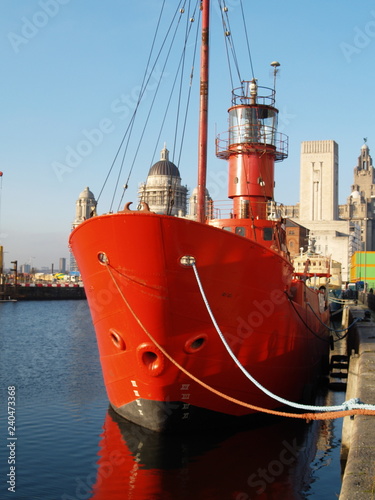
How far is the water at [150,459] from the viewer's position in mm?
10395

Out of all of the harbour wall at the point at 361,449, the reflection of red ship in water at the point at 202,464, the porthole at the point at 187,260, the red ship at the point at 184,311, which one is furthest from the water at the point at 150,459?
the porthole at the point at 187,260

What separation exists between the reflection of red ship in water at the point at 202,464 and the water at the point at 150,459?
18 mm

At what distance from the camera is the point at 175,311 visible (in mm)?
11695

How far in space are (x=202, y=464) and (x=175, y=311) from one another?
9.60 ft

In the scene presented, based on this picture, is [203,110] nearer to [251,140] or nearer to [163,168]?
[251,140]

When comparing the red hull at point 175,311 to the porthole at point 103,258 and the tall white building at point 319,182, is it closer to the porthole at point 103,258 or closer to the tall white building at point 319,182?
the porthole at point 103,258

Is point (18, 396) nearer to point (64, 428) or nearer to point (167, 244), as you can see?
point (64, 428)

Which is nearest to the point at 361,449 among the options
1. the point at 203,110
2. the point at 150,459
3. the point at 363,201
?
the point at 150,459

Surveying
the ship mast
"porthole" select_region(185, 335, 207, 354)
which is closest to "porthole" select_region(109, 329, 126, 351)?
"porthole" select_region(185, 335, 207, 354)

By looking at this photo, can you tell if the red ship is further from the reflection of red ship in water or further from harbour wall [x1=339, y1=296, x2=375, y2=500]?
harbour wall [x1=339, y1=296, x2=375, y2=500]

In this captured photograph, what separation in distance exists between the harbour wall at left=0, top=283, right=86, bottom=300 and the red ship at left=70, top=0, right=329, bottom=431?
76491mm

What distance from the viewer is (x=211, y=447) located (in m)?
12.1

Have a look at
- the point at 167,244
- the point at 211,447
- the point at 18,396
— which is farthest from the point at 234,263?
the point at 18,396

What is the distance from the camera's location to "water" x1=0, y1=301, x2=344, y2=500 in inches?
409
